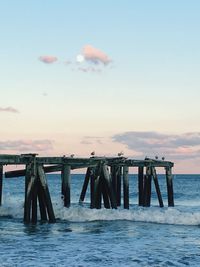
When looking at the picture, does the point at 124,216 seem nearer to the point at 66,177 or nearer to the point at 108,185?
the point at 108,185

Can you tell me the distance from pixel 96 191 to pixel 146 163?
8392 millimetres

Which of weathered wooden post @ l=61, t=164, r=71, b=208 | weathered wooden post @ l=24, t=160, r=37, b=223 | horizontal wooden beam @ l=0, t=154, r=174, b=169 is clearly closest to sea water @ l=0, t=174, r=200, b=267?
weathered wooden post @ l=24, t=160, r=37, b=223

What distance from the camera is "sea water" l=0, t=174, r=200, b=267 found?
16.0 meters

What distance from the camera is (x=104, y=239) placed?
20.3m

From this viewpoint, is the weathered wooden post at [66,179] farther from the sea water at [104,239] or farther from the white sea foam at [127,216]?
the sea water at [104,239]

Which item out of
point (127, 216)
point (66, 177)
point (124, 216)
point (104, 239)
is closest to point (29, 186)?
point (66, 177)

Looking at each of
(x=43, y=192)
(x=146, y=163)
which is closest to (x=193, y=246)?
(x=43, y=192)

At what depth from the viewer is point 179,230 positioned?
24.4 metres

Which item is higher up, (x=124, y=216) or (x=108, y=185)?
(x=108, y=185)

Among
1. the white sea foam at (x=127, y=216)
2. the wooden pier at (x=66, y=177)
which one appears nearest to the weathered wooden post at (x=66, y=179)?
the wooden pier at (x=66, y=177)

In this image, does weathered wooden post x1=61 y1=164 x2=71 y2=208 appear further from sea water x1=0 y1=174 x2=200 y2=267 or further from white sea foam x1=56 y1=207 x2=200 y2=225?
sea water x1=0 y1=174 x2=200 y2=267

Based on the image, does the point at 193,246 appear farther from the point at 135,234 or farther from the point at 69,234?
the point at 69,234

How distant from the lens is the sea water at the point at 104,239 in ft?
52.4

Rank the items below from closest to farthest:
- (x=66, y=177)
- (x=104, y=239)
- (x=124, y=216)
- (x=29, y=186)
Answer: (x=104, y=239), (x=29, y=186), (x=66, y=177), (x=124, y=216)
